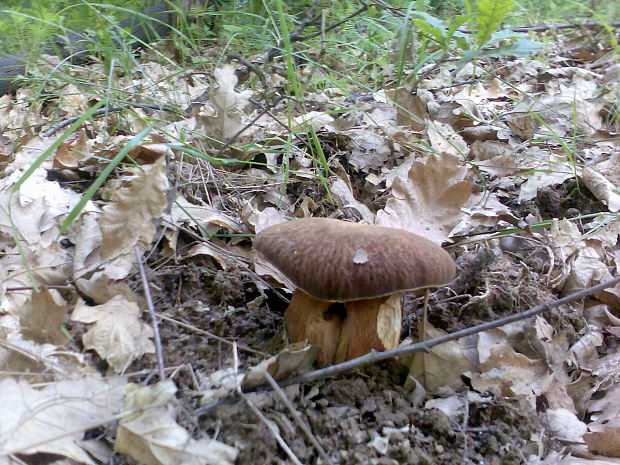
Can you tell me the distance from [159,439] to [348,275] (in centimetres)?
66

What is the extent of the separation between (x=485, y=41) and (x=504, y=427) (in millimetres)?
2271

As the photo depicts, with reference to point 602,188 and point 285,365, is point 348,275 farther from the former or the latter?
point 602,188

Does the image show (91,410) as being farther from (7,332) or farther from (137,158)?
(137,158)

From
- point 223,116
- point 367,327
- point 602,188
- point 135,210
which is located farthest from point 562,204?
point 135,210

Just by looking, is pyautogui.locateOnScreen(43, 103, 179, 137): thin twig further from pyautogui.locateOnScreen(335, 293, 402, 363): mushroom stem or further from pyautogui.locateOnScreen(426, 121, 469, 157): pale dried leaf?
pyautogui.locateOnScreen(335, 293, 402, 363): mushroom stem

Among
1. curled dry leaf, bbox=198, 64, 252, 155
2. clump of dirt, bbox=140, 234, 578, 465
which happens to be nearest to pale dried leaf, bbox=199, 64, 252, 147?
curled dry leaf, bbox=198, 64, 252, 155

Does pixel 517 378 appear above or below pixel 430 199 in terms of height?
below

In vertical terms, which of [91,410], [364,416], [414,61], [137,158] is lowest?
[364,416]

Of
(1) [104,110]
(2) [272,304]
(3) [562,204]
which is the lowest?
(2) [272,304]

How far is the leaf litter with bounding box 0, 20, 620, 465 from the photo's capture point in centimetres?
133

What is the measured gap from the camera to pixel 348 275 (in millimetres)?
1391

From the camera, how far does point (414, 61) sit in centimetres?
387

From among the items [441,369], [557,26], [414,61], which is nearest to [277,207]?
[441,369]

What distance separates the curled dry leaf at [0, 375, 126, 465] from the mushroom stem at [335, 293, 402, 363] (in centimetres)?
72
